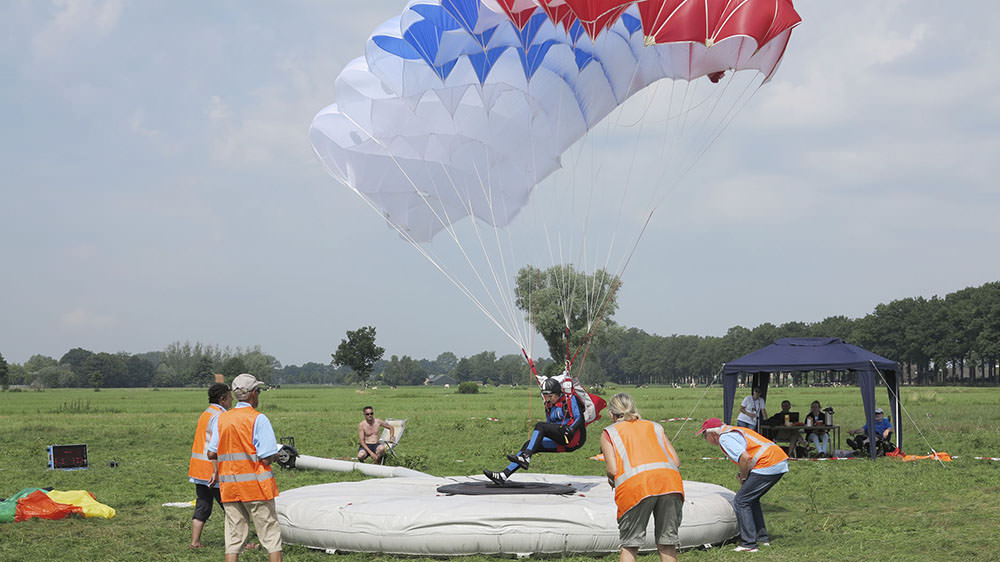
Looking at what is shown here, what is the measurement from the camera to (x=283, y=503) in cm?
862

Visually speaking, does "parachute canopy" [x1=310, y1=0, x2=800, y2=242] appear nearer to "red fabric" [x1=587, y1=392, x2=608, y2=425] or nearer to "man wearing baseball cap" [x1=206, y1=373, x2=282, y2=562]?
"red fabric" [x1=587, y1=392, x2=608, y2=425]

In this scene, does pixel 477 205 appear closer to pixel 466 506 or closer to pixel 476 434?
pixel 466 506

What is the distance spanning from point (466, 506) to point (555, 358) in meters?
55.2

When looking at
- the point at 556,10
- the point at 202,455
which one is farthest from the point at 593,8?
the point at 202,455

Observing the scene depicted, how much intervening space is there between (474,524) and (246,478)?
220cm

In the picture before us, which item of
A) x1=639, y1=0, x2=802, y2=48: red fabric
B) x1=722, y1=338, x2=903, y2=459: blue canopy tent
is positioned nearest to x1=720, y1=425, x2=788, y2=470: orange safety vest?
x1=639, y1=0, x2=802, y2=48: red fabric

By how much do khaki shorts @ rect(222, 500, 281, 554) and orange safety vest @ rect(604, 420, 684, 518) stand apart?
244 cm

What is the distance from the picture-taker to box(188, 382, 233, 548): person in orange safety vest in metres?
7.61

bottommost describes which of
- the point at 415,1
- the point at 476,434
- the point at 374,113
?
the point at 476,434

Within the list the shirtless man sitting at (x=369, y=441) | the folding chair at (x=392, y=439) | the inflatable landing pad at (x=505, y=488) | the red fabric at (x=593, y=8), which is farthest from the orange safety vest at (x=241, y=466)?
the folding chair at (x=392, y=439)

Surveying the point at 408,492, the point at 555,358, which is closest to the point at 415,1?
the point at 408,492

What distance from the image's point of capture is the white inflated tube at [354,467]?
13172 millimetres

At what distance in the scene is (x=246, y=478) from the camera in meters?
6.38

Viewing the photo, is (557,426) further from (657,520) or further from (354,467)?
(354,467)
